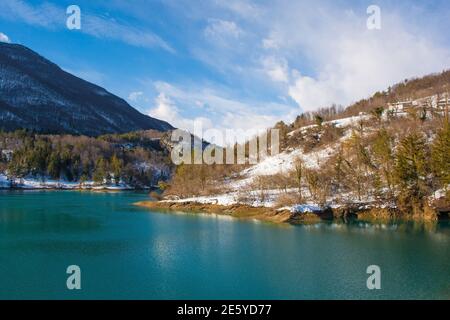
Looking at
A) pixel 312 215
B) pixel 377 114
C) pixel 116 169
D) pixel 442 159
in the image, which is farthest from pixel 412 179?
pixel 116 169

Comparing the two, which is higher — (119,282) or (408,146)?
(408,146)

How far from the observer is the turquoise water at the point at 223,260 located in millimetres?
24606

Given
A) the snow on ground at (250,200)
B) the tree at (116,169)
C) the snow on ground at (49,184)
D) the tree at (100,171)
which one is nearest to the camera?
the snow on ground at (250,200)

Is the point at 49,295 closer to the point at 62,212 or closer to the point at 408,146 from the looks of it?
the point at 62,212

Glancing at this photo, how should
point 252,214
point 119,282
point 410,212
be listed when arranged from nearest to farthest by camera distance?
point 119,282 < point 410,212 < point 252,214

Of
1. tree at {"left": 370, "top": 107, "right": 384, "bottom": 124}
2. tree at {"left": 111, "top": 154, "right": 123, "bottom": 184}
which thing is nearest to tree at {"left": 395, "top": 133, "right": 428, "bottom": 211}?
tree at {"left": 370, "top": 107, "right": 384, "bottom": 124}

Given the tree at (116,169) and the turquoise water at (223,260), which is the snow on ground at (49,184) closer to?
the tree at (116,169)

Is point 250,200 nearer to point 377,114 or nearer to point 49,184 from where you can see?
point 377,114

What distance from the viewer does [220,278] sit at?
27328mm

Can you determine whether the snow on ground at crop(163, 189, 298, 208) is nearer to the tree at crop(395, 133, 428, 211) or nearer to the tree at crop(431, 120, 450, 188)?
the tree at crop(395, 133, 428, 211)

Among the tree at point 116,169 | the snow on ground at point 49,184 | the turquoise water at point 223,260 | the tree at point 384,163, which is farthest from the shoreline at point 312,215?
the tree at point 116,169

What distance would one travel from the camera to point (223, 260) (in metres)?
32.7
